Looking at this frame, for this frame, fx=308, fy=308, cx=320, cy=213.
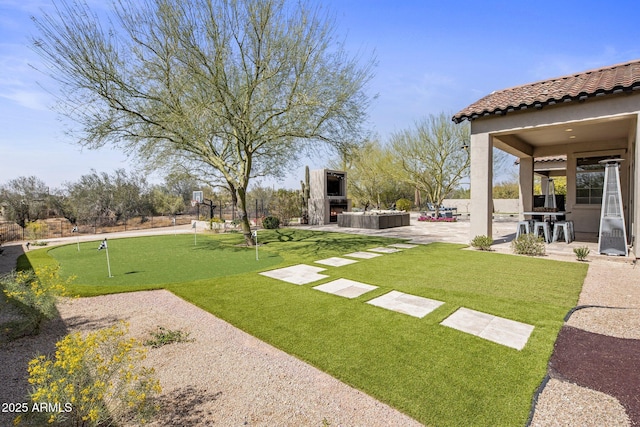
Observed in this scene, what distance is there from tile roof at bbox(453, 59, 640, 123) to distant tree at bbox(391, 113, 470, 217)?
9.60 meters

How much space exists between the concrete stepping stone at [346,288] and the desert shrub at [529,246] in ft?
18.4

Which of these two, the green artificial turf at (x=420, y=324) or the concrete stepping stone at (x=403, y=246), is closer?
the green artificial turf at (x=420, y=324)

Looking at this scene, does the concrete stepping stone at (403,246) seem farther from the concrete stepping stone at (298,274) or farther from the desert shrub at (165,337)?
the desert shrub at (165,337)

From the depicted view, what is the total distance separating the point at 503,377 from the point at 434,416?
963mm

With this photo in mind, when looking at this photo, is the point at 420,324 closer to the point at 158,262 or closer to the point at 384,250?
the point at 384,250

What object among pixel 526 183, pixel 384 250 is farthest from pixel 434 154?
pixel 384 250

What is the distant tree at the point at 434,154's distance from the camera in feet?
65.8

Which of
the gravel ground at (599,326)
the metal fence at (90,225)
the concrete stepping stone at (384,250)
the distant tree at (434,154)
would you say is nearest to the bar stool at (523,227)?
the gravel ground at (599,326)

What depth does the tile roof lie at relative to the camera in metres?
7.45

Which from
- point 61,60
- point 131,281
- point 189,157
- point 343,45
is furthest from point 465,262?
point 61,60

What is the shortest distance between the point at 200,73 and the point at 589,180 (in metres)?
14.6

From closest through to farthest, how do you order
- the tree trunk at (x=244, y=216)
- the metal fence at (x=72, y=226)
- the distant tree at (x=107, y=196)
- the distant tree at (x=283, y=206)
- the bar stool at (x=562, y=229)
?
1. the bar stool at (x=562, y=229)
2. the tree trunk at (x=244, y=216)
3. the metal fence at (x=72, y=226)
4. the distant tree at (x=283, y=206)
5. the distant tree at (x=107, y=196)

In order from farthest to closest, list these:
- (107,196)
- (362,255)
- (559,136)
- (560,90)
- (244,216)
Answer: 1. (107,196)
2. (244,216)
3. (559,136)
4. (362,255)
5. (560,90)

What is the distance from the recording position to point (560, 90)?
8492 mm
